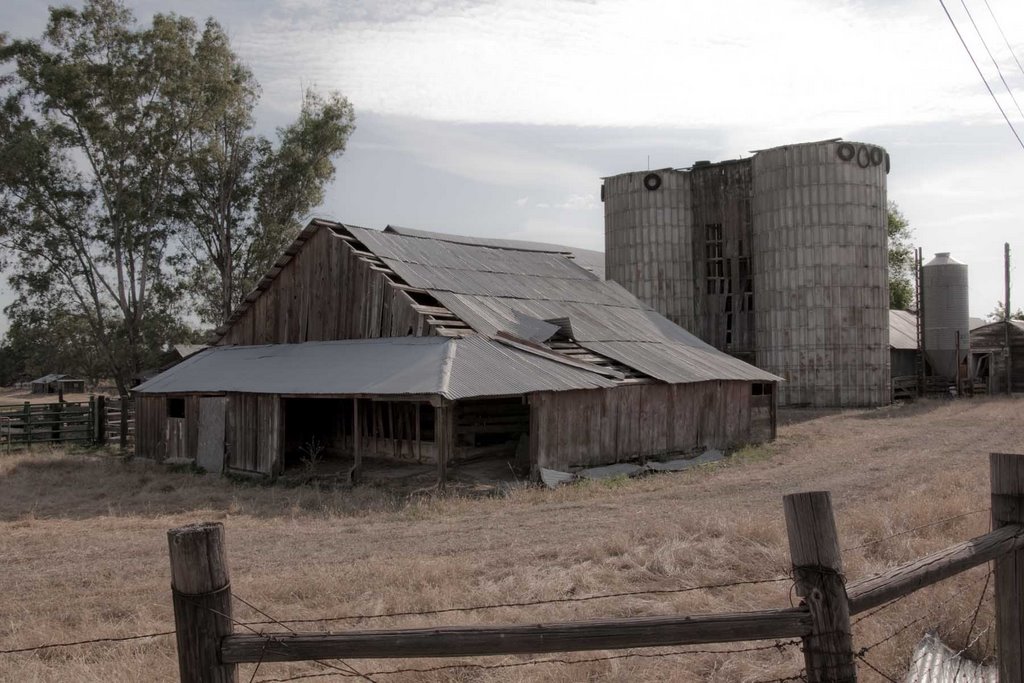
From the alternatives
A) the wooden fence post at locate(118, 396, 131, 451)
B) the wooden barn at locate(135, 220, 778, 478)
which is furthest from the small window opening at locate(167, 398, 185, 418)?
the wooden fence post at locate(118, 396, 131, 451)

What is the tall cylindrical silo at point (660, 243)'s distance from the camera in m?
39.4

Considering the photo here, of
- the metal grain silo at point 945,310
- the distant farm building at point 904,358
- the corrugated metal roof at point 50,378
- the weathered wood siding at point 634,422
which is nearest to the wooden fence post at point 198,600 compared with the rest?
the weathered wood siding at point 634,422

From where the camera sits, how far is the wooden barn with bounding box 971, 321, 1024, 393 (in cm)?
4203

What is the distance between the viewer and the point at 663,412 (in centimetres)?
2072

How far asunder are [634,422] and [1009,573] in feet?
48.4

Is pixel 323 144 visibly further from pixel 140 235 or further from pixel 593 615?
pixel 593 615

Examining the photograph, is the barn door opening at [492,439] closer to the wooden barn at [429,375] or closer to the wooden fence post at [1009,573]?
the wooden barn at [429,375]

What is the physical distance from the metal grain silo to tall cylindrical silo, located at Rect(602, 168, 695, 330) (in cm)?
1245

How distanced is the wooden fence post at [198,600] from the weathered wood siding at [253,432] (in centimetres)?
1642

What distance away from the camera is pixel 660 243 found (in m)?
39.6

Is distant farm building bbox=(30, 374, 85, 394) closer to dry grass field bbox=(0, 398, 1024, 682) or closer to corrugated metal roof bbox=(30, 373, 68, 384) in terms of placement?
corrugated metal roof bbox=(30, 373, 68, 384)

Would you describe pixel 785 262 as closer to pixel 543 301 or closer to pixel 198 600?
pixel 543 301

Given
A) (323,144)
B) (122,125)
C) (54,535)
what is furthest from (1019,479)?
(323,144)

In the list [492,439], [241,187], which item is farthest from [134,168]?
[492,439]
